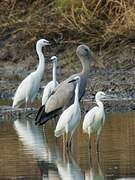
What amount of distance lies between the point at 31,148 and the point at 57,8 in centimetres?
1234

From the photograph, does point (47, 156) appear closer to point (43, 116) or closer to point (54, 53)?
point (43, 116)

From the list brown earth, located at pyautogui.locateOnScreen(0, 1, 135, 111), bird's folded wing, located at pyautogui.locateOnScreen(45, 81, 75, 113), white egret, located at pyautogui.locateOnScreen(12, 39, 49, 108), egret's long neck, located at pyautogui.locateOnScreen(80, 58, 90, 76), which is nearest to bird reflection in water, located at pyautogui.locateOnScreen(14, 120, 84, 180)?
bird's folded wing, located at pyautogui.locateOnScreen(45, 81, 75, 113)

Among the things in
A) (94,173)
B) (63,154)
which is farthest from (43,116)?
(94,173)

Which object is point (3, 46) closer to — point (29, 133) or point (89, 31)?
point (89, 31)

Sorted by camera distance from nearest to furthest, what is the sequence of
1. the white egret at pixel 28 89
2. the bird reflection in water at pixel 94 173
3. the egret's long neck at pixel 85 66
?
1. the bird reflection in water at pixel 94 173
2. the egret's long neck at pixel 85 66
3. the white egret at pixel 28 89

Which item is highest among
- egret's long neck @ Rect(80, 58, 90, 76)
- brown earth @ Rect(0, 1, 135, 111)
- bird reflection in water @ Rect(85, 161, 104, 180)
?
egret's long neck @ Rect(80, 58, 90, 76)

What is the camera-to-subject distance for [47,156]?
12992mm

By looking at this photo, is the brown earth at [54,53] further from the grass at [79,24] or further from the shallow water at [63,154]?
the shallow water at [63,154]

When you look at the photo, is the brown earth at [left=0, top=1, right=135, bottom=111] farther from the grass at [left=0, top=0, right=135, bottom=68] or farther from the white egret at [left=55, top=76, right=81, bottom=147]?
the white egret at [left=55, top=76, right=81, bottom=147]

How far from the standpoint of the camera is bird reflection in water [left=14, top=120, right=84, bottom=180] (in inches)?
455

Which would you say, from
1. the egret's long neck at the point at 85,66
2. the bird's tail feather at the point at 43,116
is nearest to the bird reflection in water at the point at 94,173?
the bird's tail feather at the point at 43,116

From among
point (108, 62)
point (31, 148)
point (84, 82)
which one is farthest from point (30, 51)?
point (31, 148)

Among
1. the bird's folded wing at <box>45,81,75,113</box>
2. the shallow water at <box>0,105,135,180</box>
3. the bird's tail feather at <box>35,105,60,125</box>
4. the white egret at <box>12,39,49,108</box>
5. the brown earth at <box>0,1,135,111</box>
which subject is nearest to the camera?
the shallow water at <box>0,105,135,180</box>

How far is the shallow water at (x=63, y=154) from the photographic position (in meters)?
11.5
